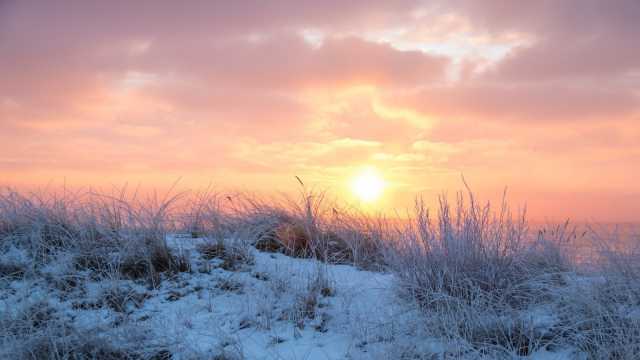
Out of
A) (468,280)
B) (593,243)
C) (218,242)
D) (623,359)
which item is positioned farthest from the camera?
(218,242)

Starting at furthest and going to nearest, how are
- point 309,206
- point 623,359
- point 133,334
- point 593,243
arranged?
point 309,206, point 593,243, point 133,334, point 623,359

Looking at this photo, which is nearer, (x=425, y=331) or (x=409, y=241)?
(x=425, y=331)

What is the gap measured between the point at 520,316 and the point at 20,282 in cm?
439

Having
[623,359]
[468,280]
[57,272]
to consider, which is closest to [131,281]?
[57,272]

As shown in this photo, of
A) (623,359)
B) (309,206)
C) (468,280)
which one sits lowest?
(623,359)

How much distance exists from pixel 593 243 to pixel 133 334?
4013 millimetres

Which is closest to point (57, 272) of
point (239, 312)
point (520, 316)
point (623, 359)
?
point (239, 312)

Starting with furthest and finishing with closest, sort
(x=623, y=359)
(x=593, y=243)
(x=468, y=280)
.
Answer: (x=593, y=243) → (x=468, y=280) → (x=623, y=359)

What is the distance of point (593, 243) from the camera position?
17.2ft

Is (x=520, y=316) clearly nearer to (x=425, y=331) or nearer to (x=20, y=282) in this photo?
(x=425, y=331)

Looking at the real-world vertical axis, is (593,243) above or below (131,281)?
above

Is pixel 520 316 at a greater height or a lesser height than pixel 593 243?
lesser

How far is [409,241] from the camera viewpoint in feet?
17.8

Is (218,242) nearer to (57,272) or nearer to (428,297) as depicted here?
(57,272)
